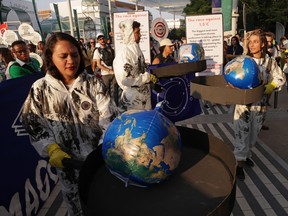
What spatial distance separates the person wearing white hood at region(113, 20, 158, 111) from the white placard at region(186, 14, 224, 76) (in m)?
3.47

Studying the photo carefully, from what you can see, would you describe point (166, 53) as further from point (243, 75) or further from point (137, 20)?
point (243, 75)

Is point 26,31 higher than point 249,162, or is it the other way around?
point 26,31

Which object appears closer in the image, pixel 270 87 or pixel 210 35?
pixel 270 87

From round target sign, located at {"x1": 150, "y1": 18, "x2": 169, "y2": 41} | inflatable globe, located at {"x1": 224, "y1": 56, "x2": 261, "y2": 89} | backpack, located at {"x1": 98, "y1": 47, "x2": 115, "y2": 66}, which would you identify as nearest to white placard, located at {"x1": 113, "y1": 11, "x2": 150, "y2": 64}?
backpack, located at {"x1": 98, "y1": 47, "x2": 115, "y2": 66}

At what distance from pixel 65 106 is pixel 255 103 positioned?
8.62 feet

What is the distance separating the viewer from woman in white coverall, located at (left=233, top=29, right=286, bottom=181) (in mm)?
3584

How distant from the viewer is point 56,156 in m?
1.89

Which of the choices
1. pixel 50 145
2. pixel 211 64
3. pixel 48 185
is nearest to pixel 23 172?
pixel 48 185

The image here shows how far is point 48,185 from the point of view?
3898mm

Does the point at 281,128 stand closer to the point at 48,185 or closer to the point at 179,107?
the point at 179,107

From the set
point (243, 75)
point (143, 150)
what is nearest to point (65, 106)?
point (143, 150)

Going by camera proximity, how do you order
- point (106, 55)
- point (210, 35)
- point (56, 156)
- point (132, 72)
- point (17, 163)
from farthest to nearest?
point (106, 55), point (210, 35), point (132, 72), point (17, 163), point (56, 156)

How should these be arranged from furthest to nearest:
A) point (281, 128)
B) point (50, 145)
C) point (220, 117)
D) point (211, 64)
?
point (211, 64) → point (220, 117) → point (281, 128) → point (50, 145)

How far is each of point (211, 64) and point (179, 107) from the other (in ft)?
6.61
